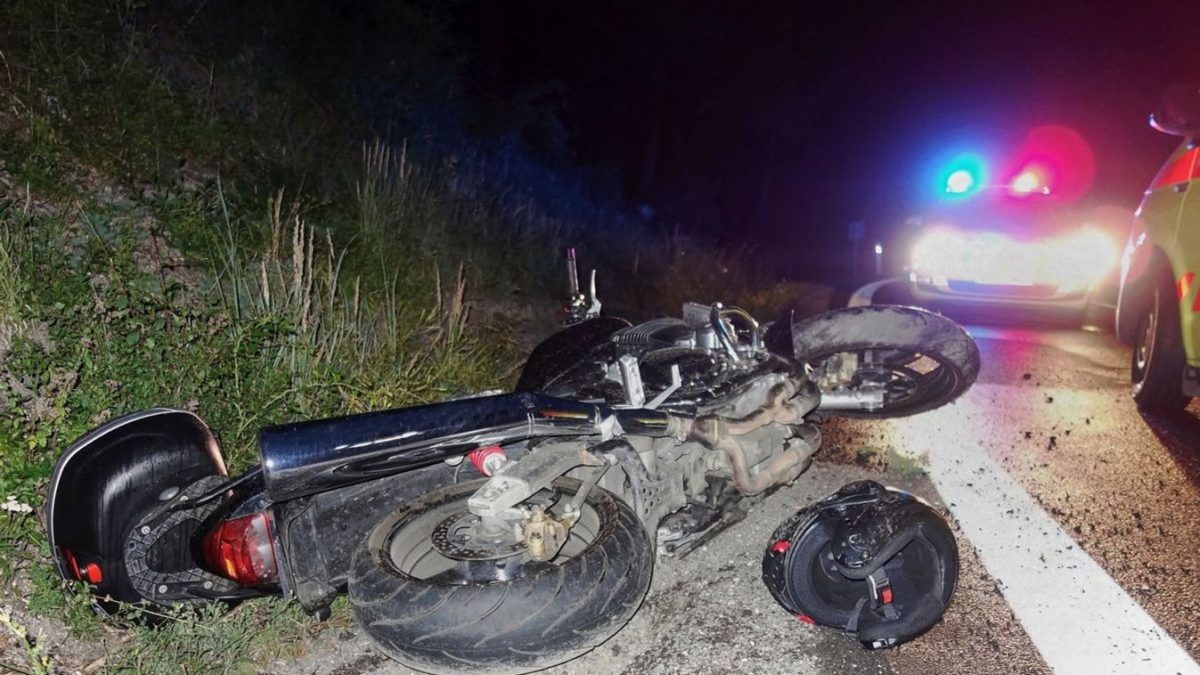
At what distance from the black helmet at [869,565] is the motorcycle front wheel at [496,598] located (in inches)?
24.8

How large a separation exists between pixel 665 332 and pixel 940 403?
5.82 ft

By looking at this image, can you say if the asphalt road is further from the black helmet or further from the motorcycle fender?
the motorcycle fender

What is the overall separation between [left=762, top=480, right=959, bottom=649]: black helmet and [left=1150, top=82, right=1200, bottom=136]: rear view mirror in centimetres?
362

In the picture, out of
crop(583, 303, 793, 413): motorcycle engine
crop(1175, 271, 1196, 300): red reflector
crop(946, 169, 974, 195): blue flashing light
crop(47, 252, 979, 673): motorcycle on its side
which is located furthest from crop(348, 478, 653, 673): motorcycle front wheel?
crop(946, 169, 974, 195): blue flashing light

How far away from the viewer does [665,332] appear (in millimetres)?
3877

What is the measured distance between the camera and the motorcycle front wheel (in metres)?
2.24

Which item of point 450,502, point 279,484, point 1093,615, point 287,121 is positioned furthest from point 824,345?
point 287,121

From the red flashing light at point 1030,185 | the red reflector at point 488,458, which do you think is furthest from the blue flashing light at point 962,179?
the red reflector at point 488,458

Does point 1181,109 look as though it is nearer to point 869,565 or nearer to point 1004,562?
point 1004,562

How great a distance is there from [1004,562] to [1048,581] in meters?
0.18

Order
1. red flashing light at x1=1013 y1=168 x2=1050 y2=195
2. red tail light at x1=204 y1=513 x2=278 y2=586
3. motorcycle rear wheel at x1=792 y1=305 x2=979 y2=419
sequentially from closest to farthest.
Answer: red tail light at x1=204 y1=513 x2=278 y2=586
motorcycle rear wheel at x1=792 y1=305 x2=979 y2=419
red flashing light at x1=1013 y1=168 x2=1050 y2=195

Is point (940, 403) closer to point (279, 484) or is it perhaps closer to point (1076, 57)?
point (279, 484)

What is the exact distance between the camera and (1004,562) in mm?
3422

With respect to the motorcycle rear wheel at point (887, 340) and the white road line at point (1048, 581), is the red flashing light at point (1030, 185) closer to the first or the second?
the white road line at point (1048, 581)
